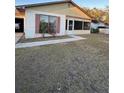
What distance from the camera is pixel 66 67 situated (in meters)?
1.62

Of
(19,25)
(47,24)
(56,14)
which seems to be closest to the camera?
(19,25)

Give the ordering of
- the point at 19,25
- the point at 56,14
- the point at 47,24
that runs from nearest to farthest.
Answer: the point at 19,25, the point at 56,14, the point at 47,24

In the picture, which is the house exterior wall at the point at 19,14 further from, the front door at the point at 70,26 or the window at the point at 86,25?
the window at the point at 86,25

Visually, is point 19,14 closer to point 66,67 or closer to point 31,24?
point 31,24

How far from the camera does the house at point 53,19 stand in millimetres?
1691

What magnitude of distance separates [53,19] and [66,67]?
1.57 ft

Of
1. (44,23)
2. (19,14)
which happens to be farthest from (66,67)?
(19,14)

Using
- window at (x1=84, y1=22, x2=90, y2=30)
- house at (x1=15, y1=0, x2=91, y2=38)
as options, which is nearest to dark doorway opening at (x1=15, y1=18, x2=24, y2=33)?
house at (x1=15, y1=0, x2=91, y2=38)

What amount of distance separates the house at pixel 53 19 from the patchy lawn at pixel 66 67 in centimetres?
14
